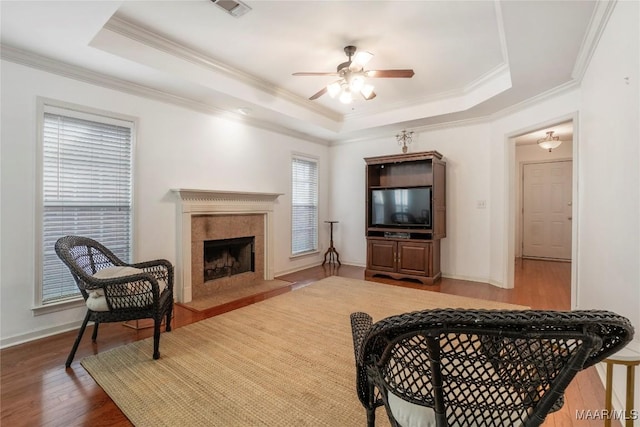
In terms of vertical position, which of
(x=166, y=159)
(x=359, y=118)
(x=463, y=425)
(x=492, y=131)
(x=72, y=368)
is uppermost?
(x=359, y=118)

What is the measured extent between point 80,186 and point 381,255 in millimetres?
4224

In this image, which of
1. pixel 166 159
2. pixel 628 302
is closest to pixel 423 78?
pixel 628 302

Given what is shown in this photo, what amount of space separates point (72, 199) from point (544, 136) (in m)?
8.05

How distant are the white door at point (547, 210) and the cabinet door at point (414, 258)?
400 centimetres

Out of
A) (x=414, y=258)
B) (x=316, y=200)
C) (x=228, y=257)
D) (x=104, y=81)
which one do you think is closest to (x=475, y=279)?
(x=414, y=258)

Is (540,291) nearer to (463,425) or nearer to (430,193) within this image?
(430,193)

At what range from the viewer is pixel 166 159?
3.68 metres

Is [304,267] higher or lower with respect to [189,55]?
lower

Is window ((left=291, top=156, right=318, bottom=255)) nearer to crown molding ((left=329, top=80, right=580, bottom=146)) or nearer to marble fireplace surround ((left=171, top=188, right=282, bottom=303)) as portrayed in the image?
crown molding ((left=329, top=80, right=580, bottom=146))

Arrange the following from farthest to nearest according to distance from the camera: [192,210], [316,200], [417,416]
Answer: [316,200] → [192,210] → [417,416]

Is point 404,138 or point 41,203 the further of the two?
point 404,138

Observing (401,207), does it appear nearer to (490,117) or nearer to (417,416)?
(490,117)

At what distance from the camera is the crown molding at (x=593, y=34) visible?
1999mm

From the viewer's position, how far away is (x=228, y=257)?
15.1 ft
